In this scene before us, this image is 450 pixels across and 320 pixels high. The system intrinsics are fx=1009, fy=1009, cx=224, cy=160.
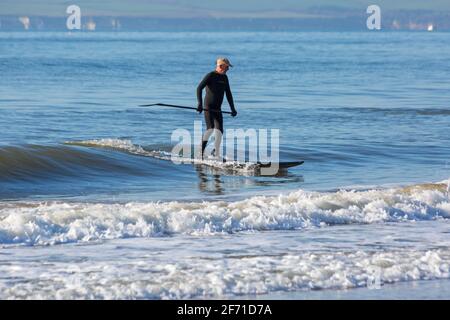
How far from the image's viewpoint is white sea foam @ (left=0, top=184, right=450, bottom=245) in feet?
36.9

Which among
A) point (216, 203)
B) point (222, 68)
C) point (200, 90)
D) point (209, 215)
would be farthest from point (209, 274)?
point (222, 68)

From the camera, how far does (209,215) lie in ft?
39.9

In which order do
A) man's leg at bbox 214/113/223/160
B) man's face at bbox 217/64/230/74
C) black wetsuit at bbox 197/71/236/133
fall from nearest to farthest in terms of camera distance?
man's face at bbox 217/64/230/74 → black wetsuit at bbox 197/71/236/133 → man's leg at bbox 214/113/223/160

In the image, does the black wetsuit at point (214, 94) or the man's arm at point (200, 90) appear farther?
the black wetsuit at point (214, 94)

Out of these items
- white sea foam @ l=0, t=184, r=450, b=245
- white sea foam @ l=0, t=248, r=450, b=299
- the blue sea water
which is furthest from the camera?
white sea foam @ l=0, t=184, r=450, b=245

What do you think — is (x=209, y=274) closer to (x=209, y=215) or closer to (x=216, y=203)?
(x=209, y=215)

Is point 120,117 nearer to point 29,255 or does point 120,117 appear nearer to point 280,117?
point 280,117

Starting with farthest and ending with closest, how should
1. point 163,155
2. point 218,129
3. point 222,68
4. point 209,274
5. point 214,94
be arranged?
point 163,155 → point 218,129 → point 214,94 → point 222,68 → point 209,274

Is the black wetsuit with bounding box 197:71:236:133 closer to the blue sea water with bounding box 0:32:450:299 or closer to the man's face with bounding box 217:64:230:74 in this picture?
the man's face with bounding box 217:64:230:74

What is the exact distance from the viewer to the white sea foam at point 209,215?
36.9 feet

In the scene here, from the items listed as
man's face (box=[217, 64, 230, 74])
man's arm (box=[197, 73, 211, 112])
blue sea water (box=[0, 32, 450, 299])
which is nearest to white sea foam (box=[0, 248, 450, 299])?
blue sea water (box=[0, 32, 450, 299])

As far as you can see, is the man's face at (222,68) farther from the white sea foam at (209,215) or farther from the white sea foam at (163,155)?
the white sea foam at (209,215)

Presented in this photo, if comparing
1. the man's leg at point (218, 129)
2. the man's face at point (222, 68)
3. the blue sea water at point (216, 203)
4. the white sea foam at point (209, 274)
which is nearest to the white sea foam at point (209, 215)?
the blue sea water at point (216, 203)
